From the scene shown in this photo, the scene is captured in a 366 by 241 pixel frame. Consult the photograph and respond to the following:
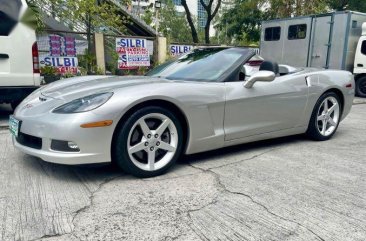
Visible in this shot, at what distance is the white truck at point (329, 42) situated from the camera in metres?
9.77

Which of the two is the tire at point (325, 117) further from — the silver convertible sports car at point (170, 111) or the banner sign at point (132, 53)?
the banner sign at point (132, 53)

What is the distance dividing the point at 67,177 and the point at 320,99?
→ 3.15 meters

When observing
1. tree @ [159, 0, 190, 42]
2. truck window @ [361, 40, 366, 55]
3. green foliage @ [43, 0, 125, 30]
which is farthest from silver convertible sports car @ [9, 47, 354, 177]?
tree @ [159, 0, 190, 42]

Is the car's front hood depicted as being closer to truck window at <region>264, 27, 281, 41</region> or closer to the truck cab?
the truck cab

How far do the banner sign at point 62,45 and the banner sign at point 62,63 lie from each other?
0.13 metres

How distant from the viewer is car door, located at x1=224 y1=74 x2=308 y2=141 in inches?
135

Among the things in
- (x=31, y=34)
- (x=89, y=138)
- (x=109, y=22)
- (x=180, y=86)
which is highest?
(x=109, y=22)

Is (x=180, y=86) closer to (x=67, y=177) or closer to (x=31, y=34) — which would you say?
(x=67, y=177)

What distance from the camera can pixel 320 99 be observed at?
14.0 feet

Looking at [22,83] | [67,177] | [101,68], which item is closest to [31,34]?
[22,83]

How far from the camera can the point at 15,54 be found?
4926 mm

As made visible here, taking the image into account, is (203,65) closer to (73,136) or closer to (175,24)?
(73,136)

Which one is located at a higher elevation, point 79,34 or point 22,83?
point 79,34

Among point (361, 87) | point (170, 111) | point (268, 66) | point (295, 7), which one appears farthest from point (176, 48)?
point (170, 111)
